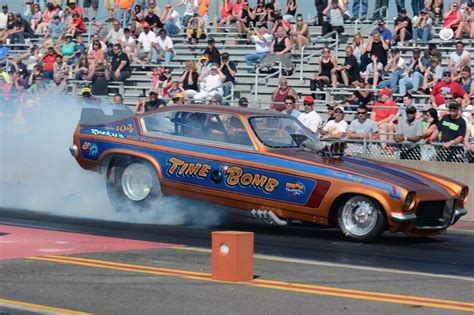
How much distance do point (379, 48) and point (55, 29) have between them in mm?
11495

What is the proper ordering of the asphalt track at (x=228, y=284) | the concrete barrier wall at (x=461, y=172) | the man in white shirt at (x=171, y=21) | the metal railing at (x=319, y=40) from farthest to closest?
the man in white shirt at (x=171, y=21)
the metal railing at (x=319, y=40)
the concrete barrier wall at (x=461, y=172)
the asphalt track at (x=228, y=284)

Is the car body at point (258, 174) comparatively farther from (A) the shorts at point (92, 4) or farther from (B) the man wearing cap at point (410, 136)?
(A) the shorts at point (92, 4)

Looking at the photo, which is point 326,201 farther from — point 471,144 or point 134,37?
point 134,37

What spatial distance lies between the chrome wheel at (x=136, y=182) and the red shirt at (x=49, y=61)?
12.2 metres

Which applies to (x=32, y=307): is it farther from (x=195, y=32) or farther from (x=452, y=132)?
(x=195, y=32)

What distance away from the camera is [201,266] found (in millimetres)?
11016

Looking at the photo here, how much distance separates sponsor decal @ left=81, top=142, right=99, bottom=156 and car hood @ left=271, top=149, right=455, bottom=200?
9.92 feet

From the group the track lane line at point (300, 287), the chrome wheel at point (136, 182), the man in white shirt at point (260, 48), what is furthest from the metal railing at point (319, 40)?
the track lane line at point (300, 287)

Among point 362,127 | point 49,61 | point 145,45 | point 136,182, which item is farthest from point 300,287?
point 49,61

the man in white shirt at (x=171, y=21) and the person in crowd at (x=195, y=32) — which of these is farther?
the man in white shirt at (x=171, y=21)

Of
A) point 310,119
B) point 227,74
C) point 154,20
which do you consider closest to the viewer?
point 310,119

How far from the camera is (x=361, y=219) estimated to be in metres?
13.4

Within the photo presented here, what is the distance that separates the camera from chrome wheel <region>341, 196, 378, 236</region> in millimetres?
13297

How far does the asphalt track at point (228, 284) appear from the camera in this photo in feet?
29.4
